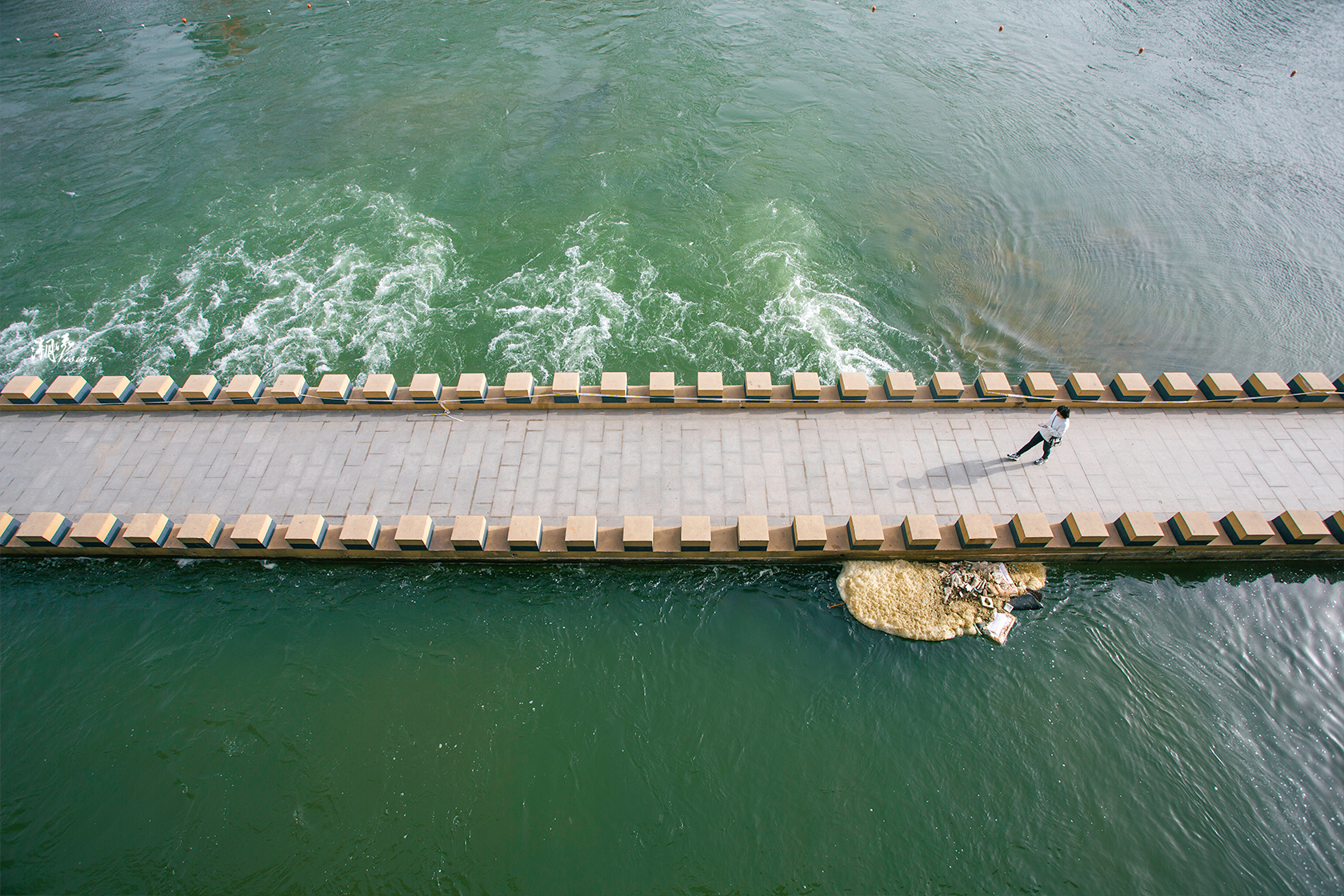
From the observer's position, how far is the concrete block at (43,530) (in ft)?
50.7

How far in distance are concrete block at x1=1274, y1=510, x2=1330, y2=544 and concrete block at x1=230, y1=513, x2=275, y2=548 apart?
25011 millimetres

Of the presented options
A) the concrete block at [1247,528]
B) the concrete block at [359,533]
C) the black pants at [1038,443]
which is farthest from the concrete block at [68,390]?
the concrete block at [1247,528]

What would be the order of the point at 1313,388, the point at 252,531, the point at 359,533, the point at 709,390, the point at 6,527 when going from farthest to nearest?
the point at 709,390, the point at 1313,388, the point at 6,527, the point at 252,531, the point at 359,533

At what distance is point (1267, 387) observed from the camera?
58.5ft

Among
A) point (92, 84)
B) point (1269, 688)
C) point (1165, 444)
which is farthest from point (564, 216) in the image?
point (92, 84)

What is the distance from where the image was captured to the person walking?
51.1 ft

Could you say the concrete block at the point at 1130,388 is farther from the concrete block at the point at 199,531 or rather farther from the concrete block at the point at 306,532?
the concrete block at the point at 199,531

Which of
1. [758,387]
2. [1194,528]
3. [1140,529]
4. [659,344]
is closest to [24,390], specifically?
[659,344]

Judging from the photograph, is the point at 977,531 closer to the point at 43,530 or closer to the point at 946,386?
the point at 946,386

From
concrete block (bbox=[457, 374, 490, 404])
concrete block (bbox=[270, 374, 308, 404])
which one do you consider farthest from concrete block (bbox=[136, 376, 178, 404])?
concrete block (bbox=[457, 374, 490, 404])

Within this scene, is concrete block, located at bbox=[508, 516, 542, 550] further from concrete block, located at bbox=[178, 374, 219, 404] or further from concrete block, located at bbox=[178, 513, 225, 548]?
concrete block, located at bbox=[178, 374, 219, 404]

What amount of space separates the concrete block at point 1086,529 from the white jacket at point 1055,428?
A: 198 centimetres

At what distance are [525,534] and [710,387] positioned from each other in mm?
6578

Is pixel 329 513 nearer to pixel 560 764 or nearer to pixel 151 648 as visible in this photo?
pixel 151 648
